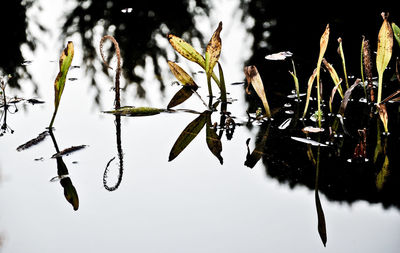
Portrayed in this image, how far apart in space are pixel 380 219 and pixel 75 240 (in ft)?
1.60

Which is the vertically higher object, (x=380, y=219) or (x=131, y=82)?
(x=131, y=82)

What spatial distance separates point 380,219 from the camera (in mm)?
710

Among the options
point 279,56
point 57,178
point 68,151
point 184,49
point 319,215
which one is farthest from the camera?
point 279,56

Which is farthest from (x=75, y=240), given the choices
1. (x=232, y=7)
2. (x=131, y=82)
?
(x=232, y=7)

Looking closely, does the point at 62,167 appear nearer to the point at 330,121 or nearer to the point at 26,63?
the point at 330,121

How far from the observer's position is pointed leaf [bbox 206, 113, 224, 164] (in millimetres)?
953

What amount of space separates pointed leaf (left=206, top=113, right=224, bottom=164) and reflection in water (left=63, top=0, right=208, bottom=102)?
1.30 feet

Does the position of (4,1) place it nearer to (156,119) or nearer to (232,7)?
(232,7)

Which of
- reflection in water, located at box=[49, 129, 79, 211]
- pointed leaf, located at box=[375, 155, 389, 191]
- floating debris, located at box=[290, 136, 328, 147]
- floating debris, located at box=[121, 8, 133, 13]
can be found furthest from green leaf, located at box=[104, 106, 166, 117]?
floating debris, located at box=[121, 8, 133, 13]

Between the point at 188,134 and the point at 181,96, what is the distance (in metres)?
0.25

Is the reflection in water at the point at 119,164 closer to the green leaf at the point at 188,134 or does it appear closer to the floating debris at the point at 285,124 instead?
the green leaf at the point at 188,134

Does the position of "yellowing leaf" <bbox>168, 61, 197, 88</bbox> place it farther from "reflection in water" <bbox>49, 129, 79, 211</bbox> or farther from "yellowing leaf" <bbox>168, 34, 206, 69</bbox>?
"reflection in water" <bbox>49, 129, 79, 211</bbox>

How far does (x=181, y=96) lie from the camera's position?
1275mm

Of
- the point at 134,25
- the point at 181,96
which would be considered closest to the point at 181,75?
the point at 181,96
